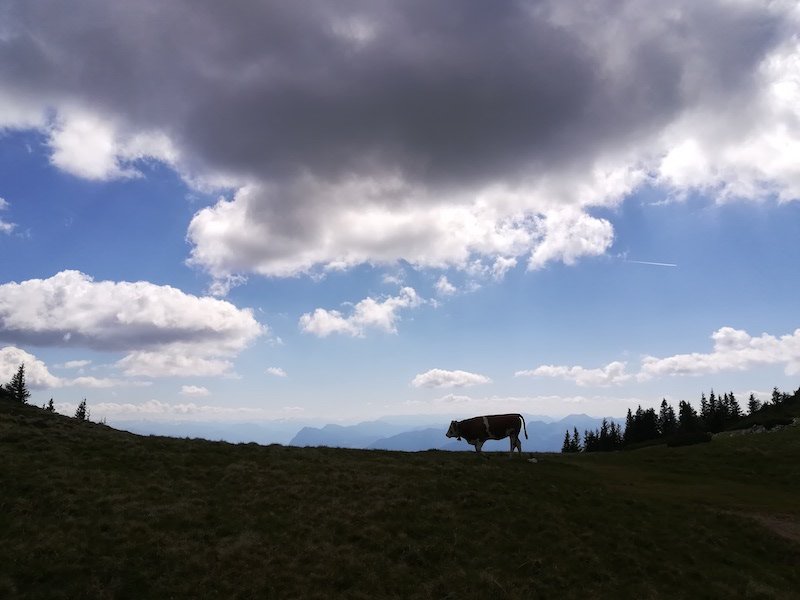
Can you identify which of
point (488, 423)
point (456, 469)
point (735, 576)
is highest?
point (488, 423)

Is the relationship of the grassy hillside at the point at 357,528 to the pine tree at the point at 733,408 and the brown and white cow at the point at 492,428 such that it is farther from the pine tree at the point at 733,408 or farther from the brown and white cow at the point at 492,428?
the pine tree at the point at 733,408

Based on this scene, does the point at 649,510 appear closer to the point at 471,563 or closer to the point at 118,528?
the point at 471,563

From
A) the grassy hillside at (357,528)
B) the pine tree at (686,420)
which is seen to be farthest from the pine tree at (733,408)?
the grassy hillside at (357,528)

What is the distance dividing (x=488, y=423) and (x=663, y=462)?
47.0 ft

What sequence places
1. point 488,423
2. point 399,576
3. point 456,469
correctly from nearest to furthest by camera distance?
1. point 399,576
2. point 456,469
3. point 488,423

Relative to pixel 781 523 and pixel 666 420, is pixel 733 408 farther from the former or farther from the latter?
pixel 781 523

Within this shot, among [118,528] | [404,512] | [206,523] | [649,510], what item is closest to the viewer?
[118,528]

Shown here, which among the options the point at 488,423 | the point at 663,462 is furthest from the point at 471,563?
the point at 663,462

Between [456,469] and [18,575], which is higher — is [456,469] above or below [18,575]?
above

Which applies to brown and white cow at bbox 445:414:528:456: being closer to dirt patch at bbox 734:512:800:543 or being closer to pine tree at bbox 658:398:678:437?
dirt patch at bbox 734:512:800:543

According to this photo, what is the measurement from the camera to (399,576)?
15539mm

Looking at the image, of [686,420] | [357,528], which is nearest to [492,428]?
[357,528]

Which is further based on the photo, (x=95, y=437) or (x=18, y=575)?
(x=95, y=437)

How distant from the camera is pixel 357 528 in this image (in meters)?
18.6
